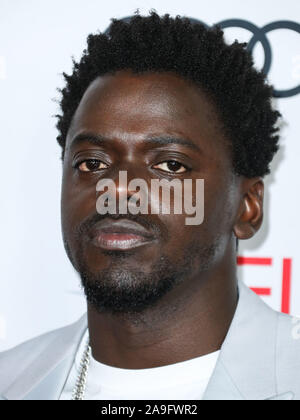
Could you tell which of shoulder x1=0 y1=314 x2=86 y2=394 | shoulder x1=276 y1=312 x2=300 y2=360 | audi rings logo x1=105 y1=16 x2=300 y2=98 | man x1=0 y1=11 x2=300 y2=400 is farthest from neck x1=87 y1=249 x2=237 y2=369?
audi rings logo x1=105 y1=16 x2=300 y2=98

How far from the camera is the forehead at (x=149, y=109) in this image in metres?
1.23

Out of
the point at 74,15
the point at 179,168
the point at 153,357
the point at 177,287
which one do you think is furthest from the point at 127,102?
the point at 74,15

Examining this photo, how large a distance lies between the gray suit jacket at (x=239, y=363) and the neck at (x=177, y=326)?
0.05 m

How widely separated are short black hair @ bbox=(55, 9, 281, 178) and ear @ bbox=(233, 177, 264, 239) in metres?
0.03

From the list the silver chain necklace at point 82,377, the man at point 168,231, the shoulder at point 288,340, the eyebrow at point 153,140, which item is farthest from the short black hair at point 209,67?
the silver chain necklace at point 82,377

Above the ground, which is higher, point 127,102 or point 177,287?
point 127,102

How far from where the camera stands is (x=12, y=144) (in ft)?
5.87

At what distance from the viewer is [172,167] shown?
49.1 inches

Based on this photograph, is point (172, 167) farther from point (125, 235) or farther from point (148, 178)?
point (125, 235)

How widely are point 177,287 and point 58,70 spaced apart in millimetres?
810

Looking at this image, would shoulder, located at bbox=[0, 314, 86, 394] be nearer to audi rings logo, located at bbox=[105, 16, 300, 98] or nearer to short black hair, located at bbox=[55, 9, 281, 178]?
short black hair, located at bbox=[55, 9, 281, 178]
